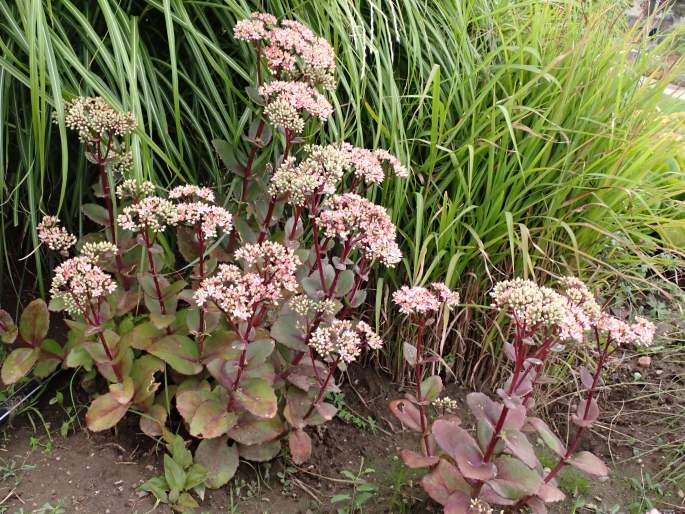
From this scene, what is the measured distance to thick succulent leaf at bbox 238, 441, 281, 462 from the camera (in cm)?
184

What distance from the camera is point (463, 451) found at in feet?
5.39

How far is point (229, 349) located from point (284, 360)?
19 cm

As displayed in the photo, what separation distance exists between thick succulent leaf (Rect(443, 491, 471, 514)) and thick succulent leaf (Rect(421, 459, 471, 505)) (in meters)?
0.03

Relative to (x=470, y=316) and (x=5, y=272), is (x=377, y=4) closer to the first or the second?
(x=470, y=316)

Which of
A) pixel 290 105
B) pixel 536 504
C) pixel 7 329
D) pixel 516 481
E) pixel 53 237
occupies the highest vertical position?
pixel 290 105

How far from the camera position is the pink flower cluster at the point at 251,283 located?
1518 mm

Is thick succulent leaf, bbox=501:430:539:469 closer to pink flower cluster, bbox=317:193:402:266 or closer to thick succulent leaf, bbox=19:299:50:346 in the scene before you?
pink flower cluster, bbox=317:193:402:266

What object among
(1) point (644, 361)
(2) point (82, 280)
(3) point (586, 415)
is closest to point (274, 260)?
(2) point (82, 280)

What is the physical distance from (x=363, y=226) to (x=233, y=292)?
379 millimetres

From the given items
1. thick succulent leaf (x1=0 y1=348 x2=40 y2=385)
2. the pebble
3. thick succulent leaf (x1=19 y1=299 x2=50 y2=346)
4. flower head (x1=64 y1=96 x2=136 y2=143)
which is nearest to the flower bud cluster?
flower head (x1=64 y1=96 x2=136 y2=143)

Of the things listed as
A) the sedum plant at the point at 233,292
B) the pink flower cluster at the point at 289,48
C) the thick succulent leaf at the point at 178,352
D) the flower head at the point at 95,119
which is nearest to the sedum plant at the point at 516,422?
the sedum plant at the point at 233,292

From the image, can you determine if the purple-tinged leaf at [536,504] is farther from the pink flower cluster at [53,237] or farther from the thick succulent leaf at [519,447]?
the pink flower cluster at [53,237]

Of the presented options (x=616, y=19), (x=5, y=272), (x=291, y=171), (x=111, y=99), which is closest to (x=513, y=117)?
(x=616, y=19)

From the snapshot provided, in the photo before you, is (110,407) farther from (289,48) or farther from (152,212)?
(289,48)
